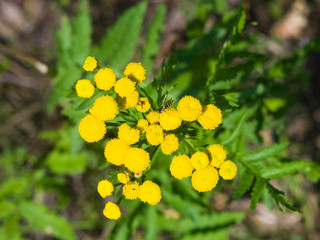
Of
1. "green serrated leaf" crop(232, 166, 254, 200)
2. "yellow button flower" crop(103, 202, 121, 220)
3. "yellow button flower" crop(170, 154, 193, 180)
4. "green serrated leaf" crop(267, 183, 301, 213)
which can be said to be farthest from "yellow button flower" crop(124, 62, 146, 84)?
"green serrated leaf" crop(267, 183, 301, 213)

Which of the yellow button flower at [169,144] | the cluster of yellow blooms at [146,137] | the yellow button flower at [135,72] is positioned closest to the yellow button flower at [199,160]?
the cluster of yellow blooms at [146,137]

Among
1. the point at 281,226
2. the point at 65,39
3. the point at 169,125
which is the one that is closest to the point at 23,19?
the point at 65,39

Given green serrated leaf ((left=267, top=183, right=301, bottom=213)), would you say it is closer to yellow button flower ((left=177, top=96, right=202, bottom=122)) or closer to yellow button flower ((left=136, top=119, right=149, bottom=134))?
yellow button flower ((left=177, top=96, right=202, bottom=122))

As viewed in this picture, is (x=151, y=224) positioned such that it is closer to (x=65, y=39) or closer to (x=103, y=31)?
(x=65, y=39)

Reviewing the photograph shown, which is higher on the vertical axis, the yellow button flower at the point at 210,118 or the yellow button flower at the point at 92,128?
the yellow button flower at the point at 210,118

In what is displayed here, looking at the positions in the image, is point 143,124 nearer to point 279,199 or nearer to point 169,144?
point 169,144

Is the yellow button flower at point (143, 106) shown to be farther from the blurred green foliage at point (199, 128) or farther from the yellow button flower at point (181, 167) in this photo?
the yellow button flower at point (181, 167)

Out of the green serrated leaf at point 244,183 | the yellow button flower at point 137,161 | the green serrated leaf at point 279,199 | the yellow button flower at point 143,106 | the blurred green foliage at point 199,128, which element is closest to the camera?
the yellow button flower at point 137,161
